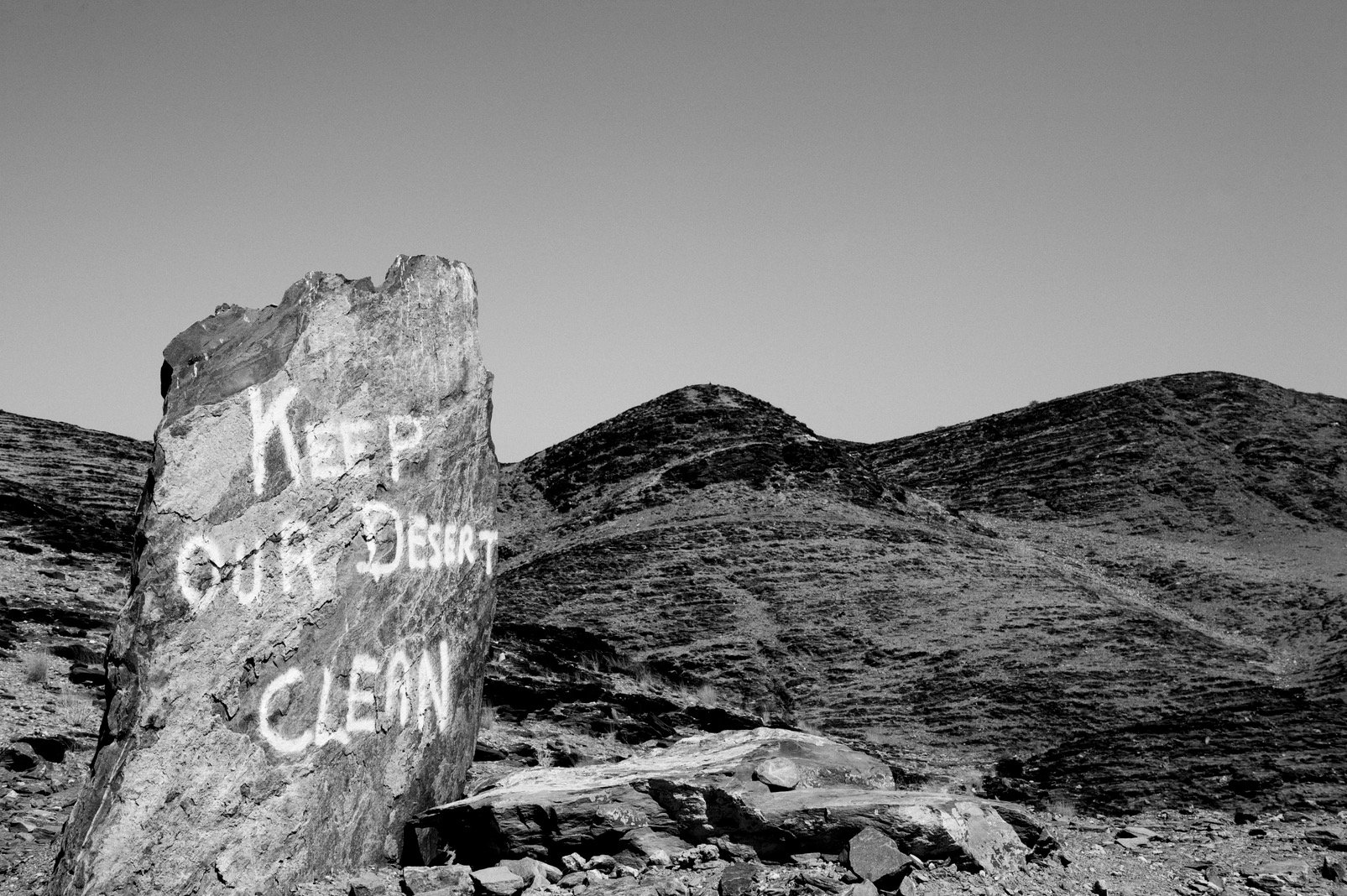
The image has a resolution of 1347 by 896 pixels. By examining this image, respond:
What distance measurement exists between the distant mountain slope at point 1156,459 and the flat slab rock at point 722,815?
3266 centimetres

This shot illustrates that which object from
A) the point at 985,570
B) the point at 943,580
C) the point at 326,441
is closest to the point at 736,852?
the point at 326,441

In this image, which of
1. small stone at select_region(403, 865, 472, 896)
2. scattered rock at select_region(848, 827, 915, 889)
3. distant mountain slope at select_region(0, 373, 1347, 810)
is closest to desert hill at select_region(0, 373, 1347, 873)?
distant mountain slope at select_region(0, 373, 1347, 810)

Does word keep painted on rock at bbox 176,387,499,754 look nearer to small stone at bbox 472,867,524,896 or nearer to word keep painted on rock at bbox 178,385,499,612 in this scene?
word keep painted on rock at bbox 178,385,499,612

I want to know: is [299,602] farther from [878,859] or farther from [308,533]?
[878,859]

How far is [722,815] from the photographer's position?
7.11 meters

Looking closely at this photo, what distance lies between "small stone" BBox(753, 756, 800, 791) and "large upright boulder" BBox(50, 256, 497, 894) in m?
2.26

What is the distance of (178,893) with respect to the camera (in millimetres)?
6352

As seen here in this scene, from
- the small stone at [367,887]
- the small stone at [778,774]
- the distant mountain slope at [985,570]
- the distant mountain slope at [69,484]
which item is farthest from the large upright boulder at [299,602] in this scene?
the distant mountain slope at [69,484]

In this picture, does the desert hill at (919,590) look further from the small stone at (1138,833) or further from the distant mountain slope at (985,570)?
the small stone at (1138,833)

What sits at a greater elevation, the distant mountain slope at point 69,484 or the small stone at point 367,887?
the distant mountain slope at point 69,484

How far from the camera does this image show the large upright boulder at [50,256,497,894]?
21.1 ft

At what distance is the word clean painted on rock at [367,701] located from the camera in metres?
6.91

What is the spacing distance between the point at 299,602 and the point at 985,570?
870 inches

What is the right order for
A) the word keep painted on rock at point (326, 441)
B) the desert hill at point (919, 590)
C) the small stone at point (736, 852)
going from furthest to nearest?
the desert hill at point (919, 590)
the word keep painted on rock at point (326, 441)
the small stone at point (736, 852)
